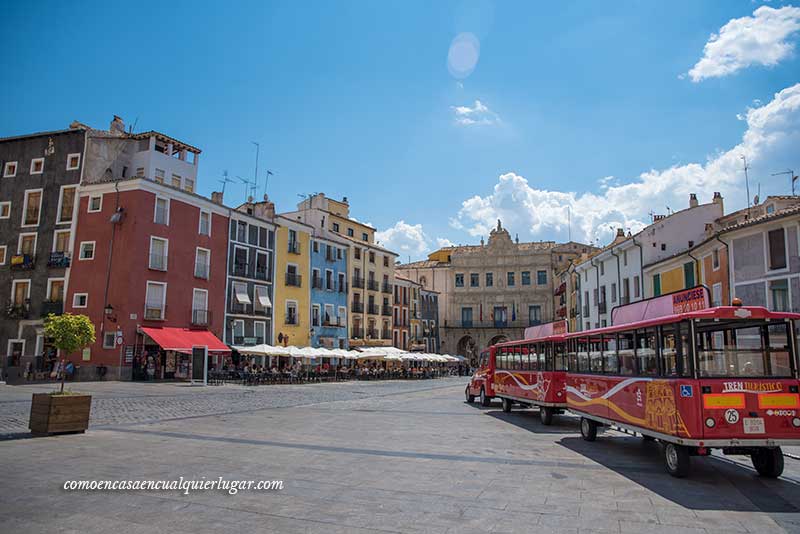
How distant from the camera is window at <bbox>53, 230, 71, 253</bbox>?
119ft

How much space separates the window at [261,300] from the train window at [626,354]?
34848 mm

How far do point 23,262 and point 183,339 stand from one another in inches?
452

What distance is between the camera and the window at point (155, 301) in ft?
114

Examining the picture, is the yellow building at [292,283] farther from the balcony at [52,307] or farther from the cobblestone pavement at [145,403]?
Answer: the cobblestone pavement at [145,403]

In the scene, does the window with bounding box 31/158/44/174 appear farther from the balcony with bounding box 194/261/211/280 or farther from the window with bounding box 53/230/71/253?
the balcony with bounding box 194/261/211/280

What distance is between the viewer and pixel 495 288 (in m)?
78.4

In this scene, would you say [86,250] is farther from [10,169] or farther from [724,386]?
[724,386]

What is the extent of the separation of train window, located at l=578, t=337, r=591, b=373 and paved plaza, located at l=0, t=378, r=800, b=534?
1.81m

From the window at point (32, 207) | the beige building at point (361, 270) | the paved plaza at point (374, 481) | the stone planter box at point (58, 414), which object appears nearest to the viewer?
the paved plaza at point (374, 481)

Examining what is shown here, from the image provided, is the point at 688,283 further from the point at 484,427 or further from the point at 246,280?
the point at 246,280

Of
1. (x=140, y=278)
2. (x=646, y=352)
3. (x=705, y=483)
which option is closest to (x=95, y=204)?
(x=140, y=278)

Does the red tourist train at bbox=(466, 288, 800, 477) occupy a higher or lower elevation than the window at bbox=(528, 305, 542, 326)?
lower

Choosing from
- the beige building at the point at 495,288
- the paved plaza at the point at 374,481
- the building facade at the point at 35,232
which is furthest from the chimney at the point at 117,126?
the beige building at the point at 495,288

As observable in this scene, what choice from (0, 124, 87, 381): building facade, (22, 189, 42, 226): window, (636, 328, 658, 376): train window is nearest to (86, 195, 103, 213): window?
(0, 124, 87, 381): building facade
